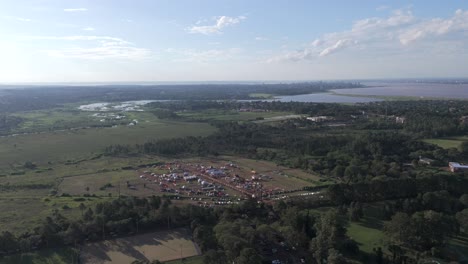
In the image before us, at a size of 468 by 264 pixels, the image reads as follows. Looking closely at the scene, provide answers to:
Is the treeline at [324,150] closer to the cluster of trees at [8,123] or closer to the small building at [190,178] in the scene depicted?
the small building at [190,178]

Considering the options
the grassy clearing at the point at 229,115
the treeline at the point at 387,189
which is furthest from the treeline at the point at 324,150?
the grassy clearing at the point at 229,115

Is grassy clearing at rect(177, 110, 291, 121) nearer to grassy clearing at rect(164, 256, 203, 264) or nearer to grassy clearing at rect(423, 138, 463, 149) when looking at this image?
grassy clearing at rect(423, 138, 463, 149)

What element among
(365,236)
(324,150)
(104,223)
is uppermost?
(324,150)

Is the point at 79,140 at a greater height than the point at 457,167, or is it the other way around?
the point at 457,167

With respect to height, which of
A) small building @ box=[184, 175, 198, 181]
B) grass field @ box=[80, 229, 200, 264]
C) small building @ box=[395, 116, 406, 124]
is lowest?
grass field @ box=[80, 229, 200, 264]

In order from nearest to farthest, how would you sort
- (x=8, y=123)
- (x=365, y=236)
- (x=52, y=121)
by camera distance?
(x=365, y=236) → (x=8, y=123) → (x=52, y=121)

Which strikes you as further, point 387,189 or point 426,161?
point 426,161

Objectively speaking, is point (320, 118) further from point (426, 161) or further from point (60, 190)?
point (60, 190)

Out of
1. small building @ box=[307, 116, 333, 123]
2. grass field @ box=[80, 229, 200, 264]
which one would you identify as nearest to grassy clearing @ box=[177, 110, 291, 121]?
small building @ box=[307, 116, 333, 123]

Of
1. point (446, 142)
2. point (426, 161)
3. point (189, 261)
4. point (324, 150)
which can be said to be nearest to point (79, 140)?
point (324, 150)

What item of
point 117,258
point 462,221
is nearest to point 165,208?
point 117,258
